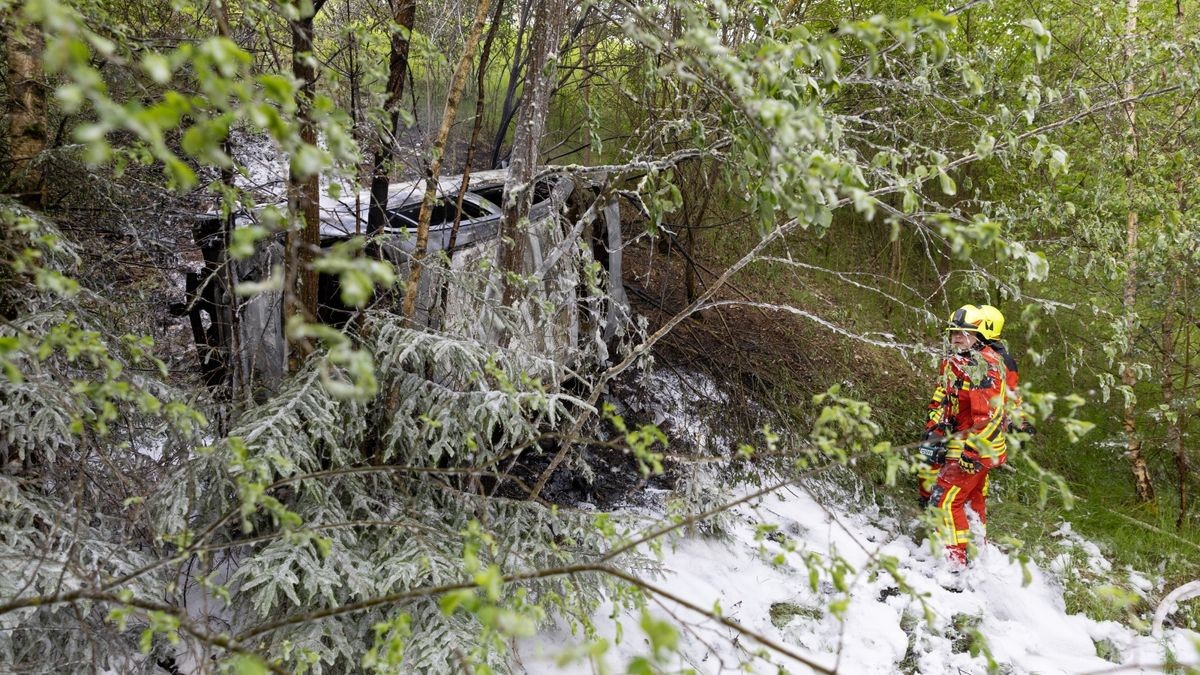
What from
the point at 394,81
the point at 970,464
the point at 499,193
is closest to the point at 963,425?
the point at 970,464

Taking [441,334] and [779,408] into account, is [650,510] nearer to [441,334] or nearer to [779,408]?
[779,408]

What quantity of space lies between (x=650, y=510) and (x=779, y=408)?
1.71 metres

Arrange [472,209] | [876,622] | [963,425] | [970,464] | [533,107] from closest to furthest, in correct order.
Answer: [533,107] < [876,622] < [472,209] < [970,464] < [963,425]

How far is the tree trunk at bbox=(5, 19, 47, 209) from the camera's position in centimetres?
334

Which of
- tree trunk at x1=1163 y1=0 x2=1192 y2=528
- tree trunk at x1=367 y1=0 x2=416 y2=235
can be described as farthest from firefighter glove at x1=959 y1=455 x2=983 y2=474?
tree trunk at x1=367 y1=0 x2=416 y2=235

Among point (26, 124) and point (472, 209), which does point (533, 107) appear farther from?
point (26, 124)

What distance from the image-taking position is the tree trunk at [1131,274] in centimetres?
486

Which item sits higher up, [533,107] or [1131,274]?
[533,107]

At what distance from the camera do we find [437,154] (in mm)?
3211

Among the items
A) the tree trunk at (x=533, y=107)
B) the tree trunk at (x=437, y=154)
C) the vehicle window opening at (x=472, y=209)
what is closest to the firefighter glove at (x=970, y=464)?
the tree trunk at (x=533, y=107)

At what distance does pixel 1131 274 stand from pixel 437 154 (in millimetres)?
5436

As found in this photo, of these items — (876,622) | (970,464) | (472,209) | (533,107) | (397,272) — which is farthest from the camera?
(970,464)

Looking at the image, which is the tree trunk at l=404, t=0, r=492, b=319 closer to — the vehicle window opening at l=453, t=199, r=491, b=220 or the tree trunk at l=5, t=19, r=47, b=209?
the vehicle window opening at l=453, t=199, r=491, b=220

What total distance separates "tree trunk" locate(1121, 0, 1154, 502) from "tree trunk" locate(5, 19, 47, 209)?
6193mm
